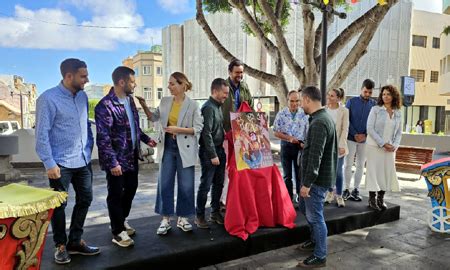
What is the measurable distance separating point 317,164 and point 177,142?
1376mm

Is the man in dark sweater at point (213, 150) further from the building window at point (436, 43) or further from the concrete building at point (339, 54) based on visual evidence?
the building window at point (436, 43)

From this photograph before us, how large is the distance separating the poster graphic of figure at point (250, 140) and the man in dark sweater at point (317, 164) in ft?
Answer: 2.17

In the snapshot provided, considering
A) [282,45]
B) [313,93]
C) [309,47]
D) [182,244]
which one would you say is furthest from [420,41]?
[182,244]

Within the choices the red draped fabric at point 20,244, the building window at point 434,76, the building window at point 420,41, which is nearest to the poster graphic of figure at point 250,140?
the red draped fabric at point 20,244

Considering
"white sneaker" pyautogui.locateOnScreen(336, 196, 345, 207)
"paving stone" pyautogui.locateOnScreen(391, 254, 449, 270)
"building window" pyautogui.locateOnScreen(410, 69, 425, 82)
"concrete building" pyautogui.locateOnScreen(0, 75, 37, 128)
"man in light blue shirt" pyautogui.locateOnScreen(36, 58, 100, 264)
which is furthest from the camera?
"concrete building" pyautogui.locateOnScreen(0, 75, 37, 128)

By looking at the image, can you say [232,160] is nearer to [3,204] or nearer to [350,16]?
[3,204]

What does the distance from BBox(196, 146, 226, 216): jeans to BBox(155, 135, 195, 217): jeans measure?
0.54ft

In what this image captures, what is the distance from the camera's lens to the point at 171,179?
361 cm

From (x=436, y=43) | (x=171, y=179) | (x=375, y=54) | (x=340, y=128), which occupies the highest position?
(x=436, y=43)

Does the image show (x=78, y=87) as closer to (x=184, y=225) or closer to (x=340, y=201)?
(x=184, y=225)

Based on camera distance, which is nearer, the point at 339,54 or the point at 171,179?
the point at 171,179

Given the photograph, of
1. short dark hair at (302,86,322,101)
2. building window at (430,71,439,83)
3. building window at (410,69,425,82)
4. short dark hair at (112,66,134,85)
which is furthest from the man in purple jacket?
building window at (430,71,439,83)

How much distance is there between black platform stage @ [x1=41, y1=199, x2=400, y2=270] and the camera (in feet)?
9.93

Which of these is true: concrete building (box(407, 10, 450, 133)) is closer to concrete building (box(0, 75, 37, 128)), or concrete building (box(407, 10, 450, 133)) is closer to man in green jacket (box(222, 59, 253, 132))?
man in green jacket (box(222, 59, 253, 132))
